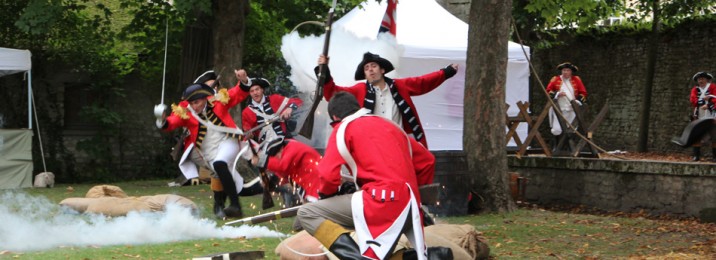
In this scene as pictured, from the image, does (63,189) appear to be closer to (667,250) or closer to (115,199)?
(115,199)

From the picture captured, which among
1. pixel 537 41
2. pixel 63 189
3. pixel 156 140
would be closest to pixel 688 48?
pixel 537 41

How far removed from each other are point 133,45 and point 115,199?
432 inches

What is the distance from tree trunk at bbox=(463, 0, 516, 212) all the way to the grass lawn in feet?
1.29

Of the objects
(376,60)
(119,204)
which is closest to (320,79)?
(376,60)

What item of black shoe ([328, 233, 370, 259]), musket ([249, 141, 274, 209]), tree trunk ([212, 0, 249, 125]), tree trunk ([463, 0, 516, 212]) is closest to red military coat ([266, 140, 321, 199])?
musket ([249, 141, 274, 209])

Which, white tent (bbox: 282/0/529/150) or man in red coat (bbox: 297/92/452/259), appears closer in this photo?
man in red coat (bbox: 297/92/452/259)

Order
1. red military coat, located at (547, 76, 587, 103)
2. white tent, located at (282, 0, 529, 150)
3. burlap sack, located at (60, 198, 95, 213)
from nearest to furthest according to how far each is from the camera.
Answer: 1. burlap sack, located at (60, 198, 95, 213)
2. white tent, located at (282, 0, 529, 150)
3. red military coat, located at (547, 76, 587, 103)

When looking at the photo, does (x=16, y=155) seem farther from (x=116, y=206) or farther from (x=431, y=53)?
(x=116, y=206)

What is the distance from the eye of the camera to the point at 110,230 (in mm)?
10117

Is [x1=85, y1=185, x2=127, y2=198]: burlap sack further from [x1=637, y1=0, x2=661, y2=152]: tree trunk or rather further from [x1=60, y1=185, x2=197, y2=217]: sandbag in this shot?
[x1=637, y1=0, x2=661, y2=152]: tree trunk

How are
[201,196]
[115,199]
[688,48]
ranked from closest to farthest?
[115,199]
[201,196]
[688,48]

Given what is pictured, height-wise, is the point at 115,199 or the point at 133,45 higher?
the point at 133,45

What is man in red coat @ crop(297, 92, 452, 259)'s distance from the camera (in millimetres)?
6742

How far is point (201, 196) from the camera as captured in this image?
1645cm
